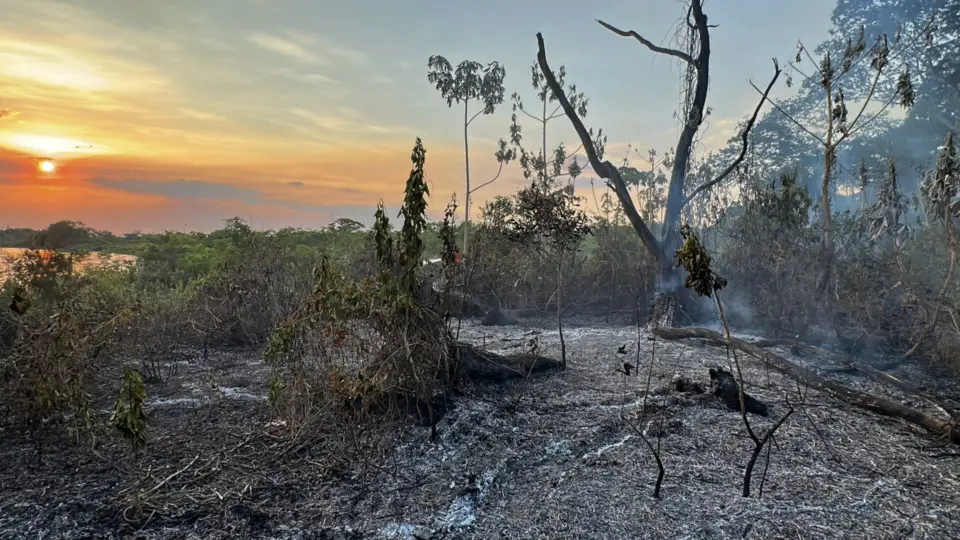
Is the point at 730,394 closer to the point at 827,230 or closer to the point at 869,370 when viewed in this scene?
the point at 869,370

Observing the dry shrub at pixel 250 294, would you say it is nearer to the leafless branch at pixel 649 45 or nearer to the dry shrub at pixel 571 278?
the dry shrub at pixel 571 278

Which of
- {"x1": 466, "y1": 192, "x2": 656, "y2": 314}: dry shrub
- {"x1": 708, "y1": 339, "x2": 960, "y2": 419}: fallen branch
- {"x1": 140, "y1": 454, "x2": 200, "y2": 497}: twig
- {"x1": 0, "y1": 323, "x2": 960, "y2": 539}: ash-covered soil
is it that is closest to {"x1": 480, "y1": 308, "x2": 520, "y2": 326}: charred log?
{"x1": 466, "y1": 192, "x2": 656, "y2": 314}: dry shrub

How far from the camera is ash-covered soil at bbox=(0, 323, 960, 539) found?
10.0 ft

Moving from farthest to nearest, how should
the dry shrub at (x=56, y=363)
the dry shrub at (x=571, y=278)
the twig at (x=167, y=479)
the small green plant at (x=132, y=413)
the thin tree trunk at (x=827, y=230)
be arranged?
the dry shrub at (x=571, y=278), the thin tree trunk at (x=827, y=230), the dry shrub at (x=56, y=363), the twig at (x=167, y=479), the small green plant at (x=132, y=413)

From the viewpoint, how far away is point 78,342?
13.6 feet

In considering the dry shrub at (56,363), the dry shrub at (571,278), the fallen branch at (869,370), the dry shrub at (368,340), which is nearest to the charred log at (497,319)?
the dry shrub at (571,278)

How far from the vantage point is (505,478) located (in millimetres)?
3645

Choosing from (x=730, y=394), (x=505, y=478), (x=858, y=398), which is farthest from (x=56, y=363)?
(x=858, y=398)

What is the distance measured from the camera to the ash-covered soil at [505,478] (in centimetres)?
306

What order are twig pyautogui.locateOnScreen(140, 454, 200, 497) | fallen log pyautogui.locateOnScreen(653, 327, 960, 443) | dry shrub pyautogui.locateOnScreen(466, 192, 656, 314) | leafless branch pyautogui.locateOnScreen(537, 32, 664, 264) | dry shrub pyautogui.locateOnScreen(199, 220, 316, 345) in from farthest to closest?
dry shrub pyautogui.locateOnScreen(466, 192, 656, 314)
leafless branch pyautogui.locateOnScreen(537, 32, 664, 264)
dry shrub pyautogui.locateOnScreen(199, 220, 316, 345)
fallen log pyautogui.locateOnScreen(653, 327, 960, 443)
twig pyautogui.locateOnScreen(140, 454, 200, 497)

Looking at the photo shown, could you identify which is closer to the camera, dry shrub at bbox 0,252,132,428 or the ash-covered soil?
the ash-covered soil

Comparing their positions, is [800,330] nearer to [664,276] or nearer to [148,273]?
[664,276]

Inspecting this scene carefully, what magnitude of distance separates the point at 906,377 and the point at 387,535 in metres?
6.45

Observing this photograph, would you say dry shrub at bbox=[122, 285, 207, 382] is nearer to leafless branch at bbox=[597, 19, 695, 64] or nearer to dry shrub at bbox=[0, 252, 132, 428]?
dry shrub at bbox=[0, 252, 132, 428]
